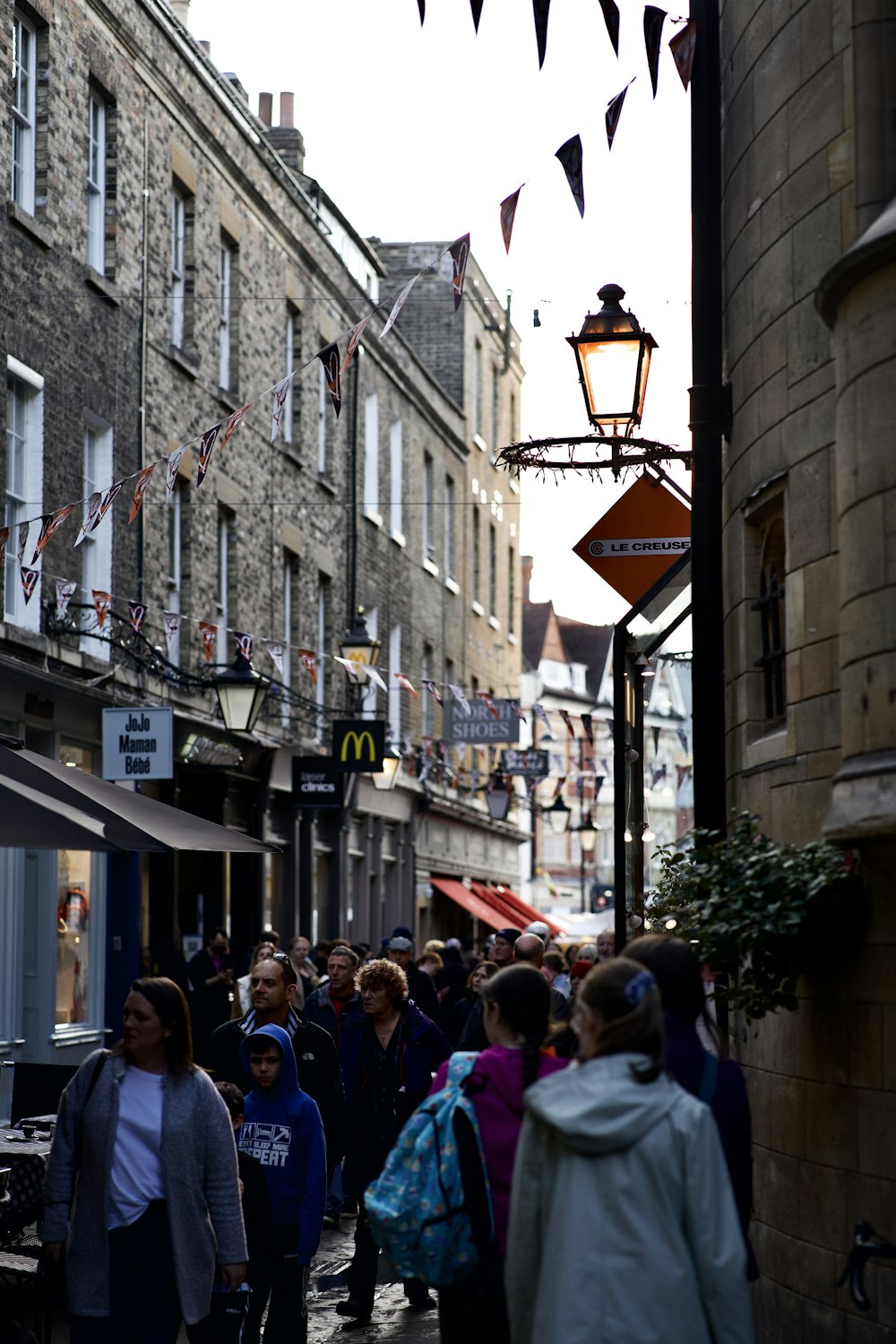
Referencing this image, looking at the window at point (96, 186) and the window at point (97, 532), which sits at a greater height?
the window at point (96, 186)

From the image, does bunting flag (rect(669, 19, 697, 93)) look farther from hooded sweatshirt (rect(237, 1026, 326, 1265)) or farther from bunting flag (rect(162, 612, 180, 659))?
bunting flag (rect(162, 612, 180, 659))

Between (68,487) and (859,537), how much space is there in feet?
42.5

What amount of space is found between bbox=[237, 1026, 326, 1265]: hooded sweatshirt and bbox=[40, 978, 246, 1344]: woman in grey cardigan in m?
1.29

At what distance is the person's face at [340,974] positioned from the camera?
13.2m

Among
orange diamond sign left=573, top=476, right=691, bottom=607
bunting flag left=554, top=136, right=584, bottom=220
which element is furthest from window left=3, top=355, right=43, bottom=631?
bunting flag left=554, top=136, right=584, bottom=220

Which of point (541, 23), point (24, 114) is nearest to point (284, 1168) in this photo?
point (541, 23)

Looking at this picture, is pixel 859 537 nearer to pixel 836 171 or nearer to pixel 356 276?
pixel 836 171

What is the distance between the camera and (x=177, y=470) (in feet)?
52.0

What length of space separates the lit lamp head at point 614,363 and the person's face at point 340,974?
4272 millimetres

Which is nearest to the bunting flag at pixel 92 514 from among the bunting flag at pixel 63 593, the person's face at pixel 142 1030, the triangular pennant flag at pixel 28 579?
the triangular pennant flag at pixel 28 579

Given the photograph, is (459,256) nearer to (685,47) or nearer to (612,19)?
(685,47)

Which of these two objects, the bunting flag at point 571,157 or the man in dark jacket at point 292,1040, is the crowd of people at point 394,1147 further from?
the bunting flag at point 571,157

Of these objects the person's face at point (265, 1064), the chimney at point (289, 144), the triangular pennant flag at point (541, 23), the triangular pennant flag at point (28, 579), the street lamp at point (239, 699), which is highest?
the chimney at point (289, 144)

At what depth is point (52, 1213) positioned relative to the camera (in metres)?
6.75
